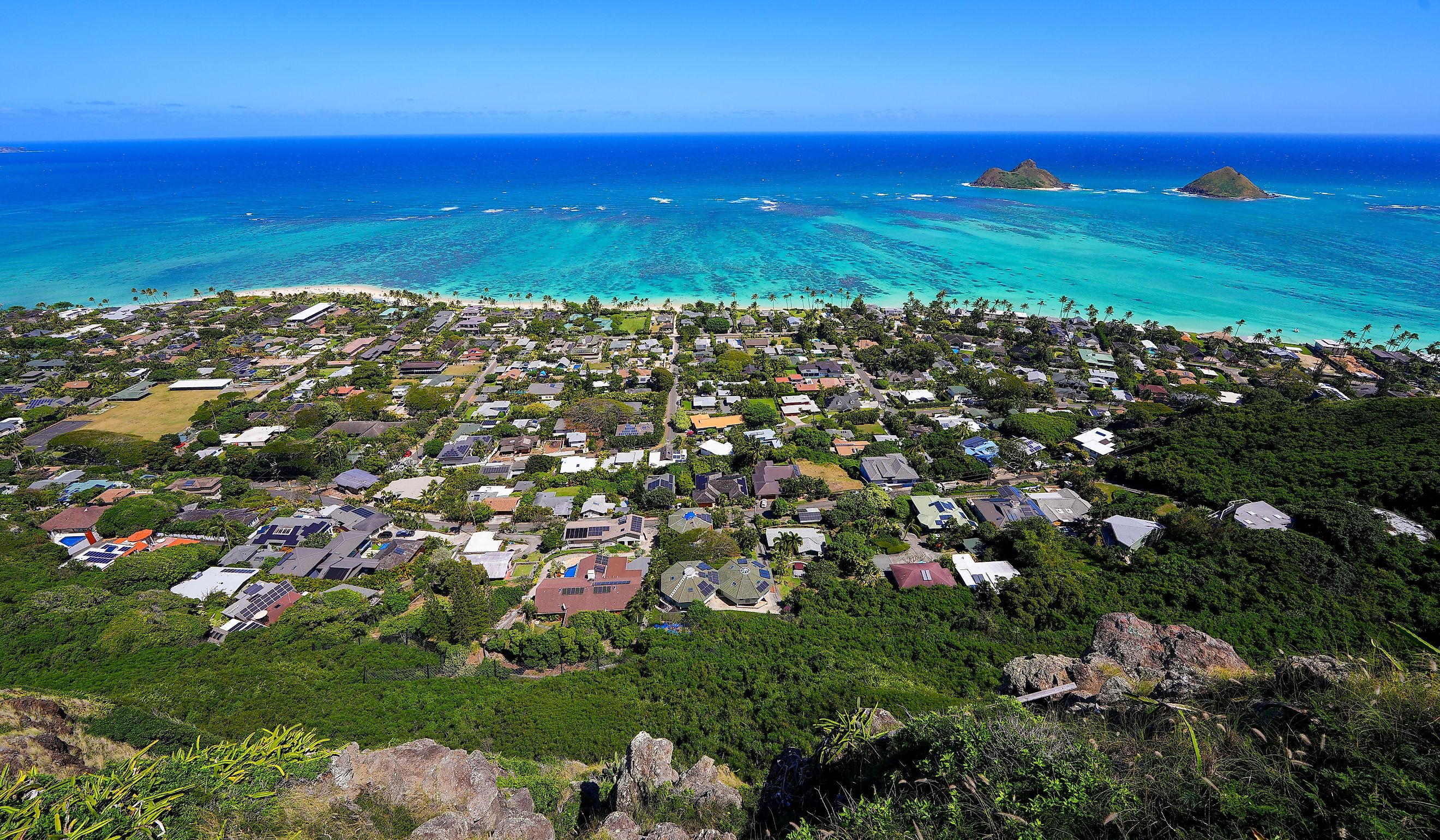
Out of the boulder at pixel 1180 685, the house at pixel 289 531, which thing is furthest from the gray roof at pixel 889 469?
the house at pixel 289 531

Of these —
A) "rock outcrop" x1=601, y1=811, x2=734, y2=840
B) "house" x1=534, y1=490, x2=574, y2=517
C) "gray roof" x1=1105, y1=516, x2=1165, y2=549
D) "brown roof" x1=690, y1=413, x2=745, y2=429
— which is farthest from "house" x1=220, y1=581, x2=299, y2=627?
"gray roof" x1=1105, y1=516, x2=1165, y2=549

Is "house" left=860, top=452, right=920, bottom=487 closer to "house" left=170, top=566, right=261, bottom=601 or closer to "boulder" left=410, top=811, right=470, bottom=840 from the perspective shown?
"boulder" left=410, top=811, right=470, bottom=840

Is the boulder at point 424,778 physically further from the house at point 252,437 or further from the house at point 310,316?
the house at point 310,316

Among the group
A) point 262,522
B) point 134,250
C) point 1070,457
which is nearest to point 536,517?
point 262,522

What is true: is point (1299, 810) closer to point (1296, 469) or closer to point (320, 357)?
point (1296, 469)

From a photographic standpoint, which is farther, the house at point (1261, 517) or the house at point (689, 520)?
the house at point (689, 520)

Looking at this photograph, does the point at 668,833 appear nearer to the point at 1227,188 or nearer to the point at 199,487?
the point at 199,487

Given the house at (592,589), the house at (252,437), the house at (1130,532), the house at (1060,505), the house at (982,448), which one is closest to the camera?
the house at (592,589)
